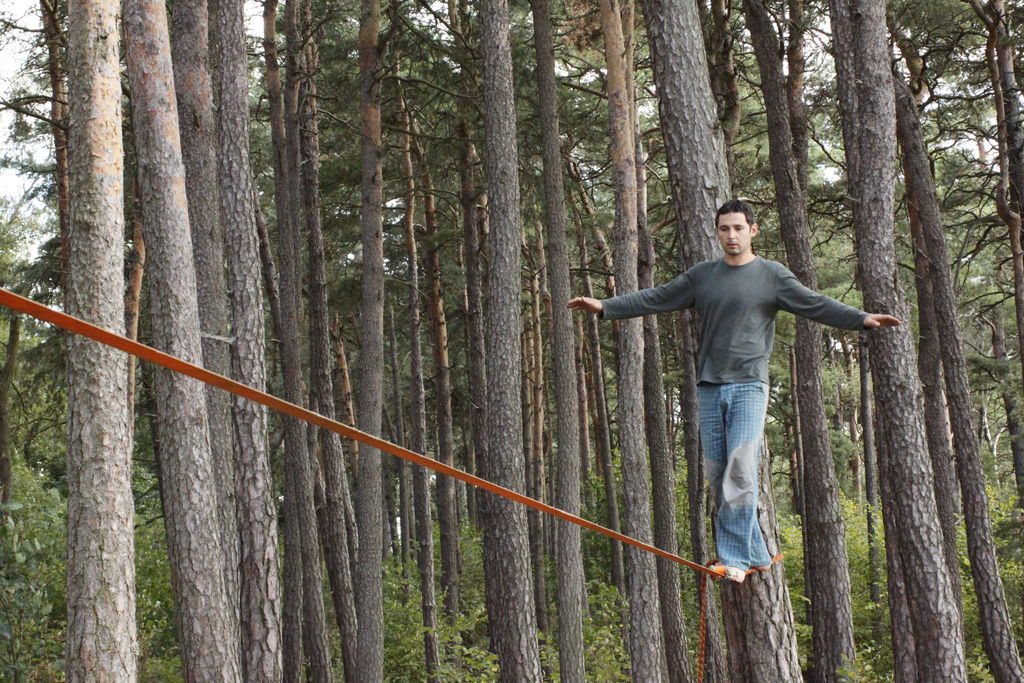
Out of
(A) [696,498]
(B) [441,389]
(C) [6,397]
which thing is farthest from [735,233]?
(C) [6,397]

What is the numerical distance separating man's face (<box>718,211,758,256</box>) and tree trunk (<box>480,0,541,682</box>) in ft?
17.3

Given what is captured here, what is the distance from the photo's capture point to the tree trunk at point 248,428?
9102mm

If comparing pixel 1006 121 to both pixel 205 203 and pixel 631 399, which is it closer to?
pixel 631 399

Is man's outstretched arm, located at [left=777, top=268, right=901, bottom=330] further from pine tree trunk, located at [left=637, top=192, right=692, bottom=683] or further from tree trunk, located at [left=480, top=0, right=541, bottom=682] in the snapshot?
pine tree trunk, located at [left=637, top=192, right=692, bottom=683]

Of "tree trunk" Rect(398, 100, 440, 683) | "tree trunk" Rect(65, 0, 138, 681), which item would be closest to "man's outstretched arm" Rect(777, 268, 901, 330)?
"tree trunk" Rect(65, 0, 138, 681)

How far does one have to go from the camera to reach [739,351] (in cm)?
509

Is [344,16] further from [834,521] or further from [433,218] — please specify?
[834,521]

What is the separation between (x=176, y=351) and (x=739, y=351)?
454cm

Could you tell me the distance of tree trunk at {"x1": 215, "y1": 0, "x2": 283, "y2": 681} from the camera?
9102 mm

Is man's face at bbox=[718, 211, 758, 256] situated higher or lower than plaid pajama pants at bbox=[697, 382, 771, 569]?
higher

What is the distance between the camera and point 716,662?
1595cm

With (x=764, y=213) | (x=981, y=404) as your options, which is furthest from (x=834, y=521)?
(x=981, y=404)

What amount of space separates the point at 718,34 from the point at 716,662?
9.35 m

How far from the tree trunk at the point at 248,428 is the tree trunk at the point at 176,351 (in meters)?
1.15
